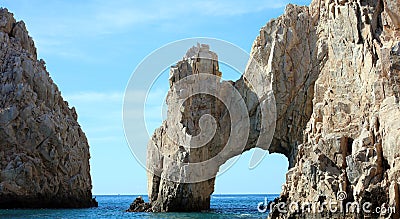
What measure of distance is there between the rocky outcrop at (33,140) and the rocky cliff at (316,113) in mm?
13043

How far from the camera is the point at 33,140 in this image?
6384 cm

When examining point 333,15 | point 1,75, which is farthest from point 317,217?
point 1,75

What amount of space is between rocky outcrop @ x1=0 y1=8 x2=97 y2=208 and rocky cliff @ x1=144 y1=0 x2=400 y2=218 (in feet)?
42.8

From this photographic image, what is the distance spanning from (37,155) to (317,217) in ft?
A: 124

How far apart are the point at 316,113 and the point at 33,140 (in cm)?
3422

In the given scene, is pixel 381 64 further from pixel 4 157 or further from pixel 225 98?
pixel 4 157

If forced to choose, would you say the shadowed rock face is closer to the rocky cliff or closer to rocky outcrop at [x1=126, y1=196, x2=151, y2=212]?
the rocky cliff

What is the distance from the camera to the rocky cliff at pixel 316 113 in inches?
1323

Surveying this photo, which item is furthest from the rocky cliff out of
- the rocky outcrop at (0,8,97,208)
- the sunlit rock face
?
the rocky outcrop at (0,8,97,208)

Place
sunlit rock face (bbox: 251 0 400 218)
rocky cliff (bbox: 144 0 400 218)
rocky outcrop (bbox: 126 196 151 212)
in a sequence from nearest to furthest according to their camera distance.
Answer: sunlit rock face (bbox: 251 0 400 218) → rocky cliff (bbox: 144 0 400 218) → rocky outcrop (bbox: 126 196 151 212)

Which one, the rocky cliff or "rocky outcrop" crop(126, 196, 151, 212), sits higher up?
the rocky cliff

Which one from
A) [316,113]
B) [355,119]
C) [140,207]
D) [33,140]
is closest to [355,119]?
[355,119]

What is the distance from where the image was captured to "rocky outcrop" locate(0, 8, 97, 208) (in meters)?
61.4

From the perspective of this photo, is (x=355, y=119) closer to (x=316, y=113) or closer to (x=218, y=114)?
(x=316, y=113)
